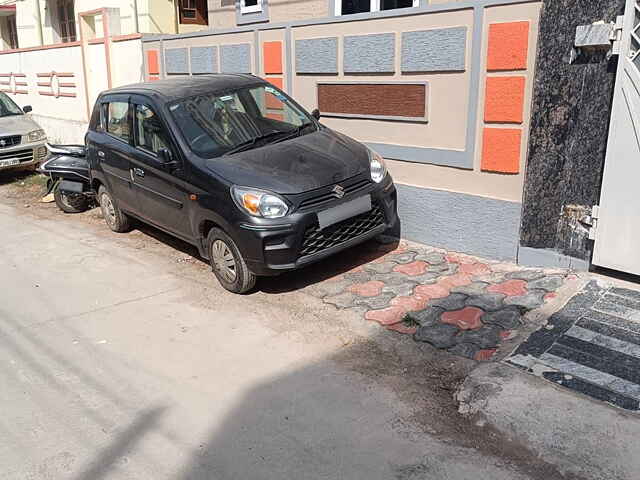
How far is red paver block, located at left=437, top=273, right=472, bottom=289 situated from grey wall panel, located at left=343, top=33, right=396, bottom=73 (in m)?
2.24

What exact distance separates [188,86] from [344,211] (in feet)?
7.53

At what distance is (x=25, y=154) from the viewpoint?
36.1 feet

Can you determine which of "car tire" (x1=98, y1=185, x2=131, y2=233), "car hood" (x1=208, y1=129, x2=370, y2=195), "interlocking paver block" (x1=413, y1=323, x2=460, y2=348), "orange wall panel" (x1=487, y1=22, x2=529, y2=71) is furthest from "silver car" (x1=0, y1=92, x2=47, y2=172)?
"interlocking paver block" (x1=413, y1=323, x2=460, y2=348)

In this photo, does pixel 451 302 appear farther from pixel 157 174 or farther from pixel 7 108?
pixel 7 108

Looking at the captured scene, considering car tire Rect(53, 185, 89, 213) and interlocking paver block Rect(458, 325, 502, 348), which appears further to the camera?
car tire Rect(53, 185, 89, 213)

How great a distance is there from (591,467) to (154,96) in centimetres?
502

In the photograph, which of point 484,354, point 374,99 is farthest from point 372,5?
point 484,354

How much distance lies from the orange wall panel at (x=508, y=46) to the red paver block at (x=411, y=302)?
2.15 m

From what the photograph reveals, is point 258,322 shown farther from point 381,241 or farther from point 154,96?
point 154,96

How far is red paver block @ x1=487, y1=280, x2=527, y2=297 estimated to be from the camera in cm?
502

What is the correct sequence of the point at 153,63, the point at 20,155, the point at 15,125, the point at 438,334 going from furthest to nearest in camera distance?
the point at 15,125
the point at 20,155
the point at 153,63
the point at 438,334

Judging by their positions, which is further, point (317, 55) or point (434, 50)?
point (317, 55)

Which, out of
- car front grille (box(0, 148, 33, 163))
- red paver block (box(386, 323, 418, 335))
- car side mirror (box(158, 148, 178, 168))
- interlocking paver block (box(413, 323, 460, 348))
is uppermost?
car side mirror (box(158, 148, 178, 168))

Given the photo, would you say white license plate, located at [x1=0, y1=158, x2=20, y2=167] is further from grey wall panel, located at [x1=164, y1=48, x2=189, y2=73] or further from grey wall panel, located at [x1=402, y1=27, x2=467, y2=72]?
grey wall panel, located at [x1=402, y1=27, x2=467, y2=72]
